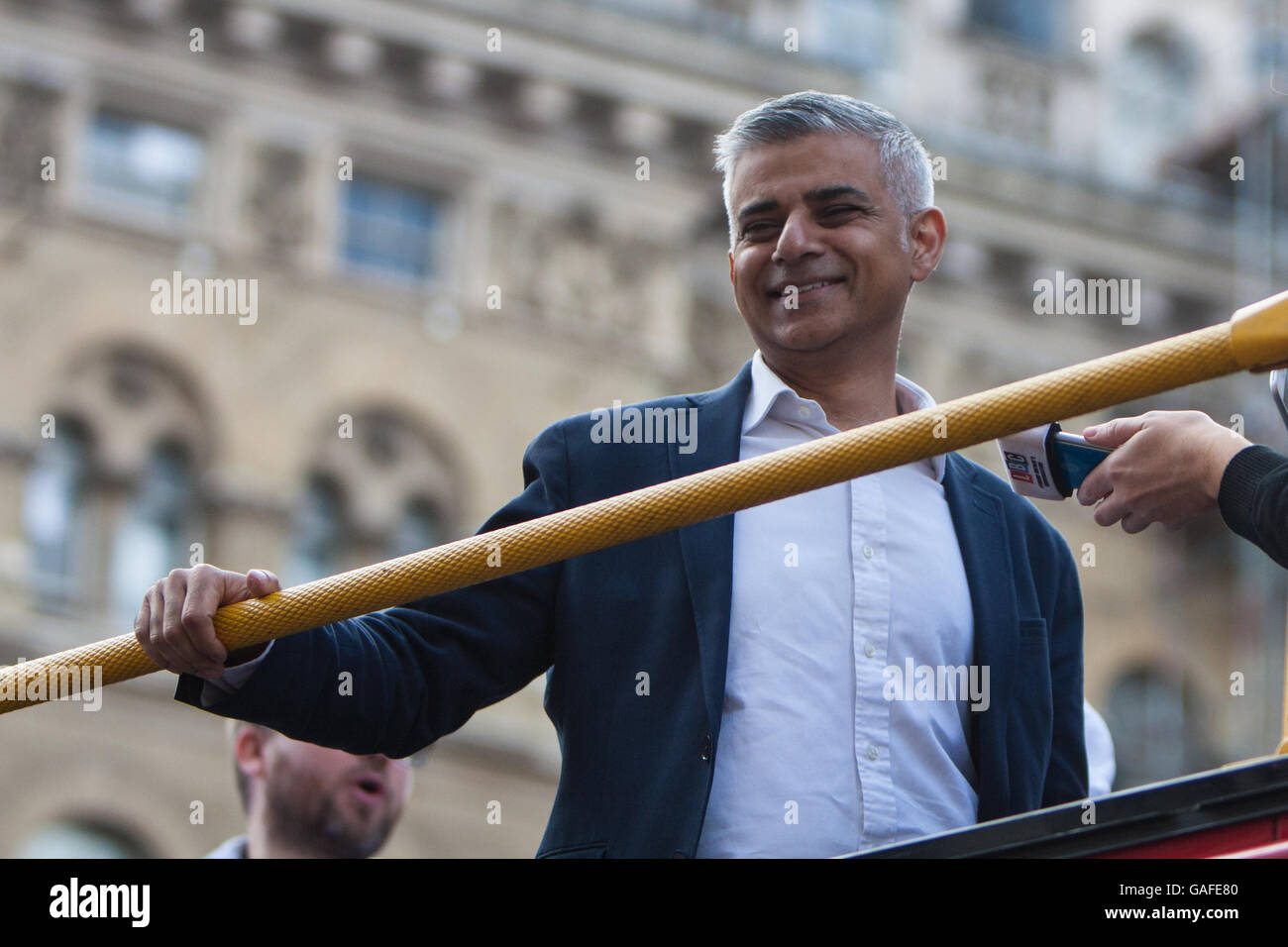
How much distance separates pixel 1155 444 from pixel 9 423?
15.5 m

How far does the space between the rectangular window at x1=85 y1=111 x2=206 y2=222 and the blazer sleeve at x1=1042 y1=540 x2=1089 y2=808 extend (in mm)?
15892

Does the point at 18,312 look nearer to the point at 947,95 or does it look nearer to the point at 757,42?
the point at 757,42

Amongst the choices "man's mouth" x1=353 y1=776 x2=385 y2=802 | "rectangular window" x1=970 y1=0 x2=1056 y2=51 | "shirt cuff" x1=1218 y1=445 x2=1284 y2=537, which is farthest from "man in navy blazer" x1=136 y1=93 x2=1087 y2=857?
"rectangular window" x1=970 y1=0 x2=1056 y2=51

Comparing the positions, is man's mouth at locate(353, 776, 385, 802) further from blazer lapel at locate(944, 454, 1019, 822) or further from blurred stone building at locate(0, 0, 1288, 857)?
blurred stone building at locate(0, 0, 1288, 857)

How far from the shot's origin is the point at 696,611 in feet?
11.0

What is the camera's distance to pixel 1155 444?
131 inches

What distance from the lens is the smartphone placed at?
341cm

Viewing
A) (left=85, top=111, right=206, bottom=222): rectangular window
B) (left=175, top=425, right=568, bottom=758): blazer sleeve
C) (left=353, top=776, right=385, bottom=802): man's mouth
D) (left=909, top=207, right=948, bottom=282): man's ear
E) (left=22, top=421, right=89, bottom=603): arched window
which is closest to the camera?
(left=175, top=425, right=568, bottom=758): blazer sleeve

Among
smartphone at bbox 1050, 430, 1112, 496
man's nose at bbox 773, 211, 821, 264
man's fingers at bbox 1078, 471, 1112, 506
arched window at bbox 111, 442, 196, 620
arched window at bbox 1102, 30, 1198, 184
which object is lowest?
man's fingers at bbox 1078, 471, 1112, 506

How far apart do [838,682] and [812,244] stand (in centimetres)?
72

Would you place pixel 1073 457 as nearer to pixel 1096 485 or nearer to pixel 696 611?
pixel 1096 485

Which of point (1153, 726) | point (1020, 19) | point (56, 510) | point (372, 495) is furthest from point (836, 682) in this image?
point (1020, 19)

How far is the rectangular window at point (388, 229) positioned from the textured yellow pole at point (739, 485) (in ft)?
54.9
